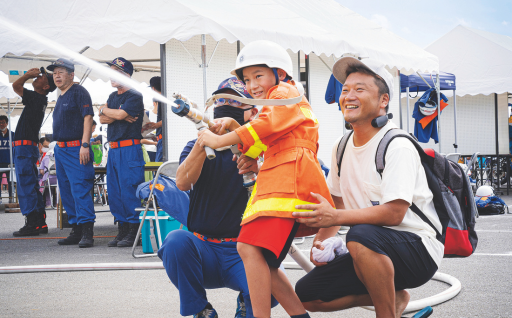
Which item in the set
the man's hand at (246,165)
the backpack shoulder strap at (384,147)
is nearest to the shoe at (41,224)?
the man's hand at (246,165)

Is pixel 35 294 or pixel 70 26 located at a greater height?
pixel 70 26

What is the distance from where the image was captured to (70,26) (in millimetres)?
6301

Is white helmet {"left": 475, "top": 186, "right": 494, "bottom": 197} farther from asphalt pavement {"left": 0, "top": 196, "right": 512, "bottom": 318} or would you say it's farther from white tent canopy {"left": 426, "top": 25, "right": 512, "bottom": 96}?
white tent canopy {"left": 426, "top": 25, "right": 512, "bottom": 96}

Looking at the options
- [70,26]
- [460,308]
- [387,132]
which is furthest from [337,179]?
[70,26]

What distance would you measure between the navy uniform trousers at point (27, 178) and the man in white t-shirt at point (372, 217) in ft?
18.6

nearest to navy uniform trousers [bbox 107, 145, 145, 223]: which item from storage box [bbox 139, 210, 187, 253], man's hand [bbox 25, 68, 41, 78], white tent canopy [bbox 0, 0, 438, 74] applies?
storage box [bbox 139, 210, 187, 253]

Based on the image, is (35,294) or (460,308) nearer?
(460,308)

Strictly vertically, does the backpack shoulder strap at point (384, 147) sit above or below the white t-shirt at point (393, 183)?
above

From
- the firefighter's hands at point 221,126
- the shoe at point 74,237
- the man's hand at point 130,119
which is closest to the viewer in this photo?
the firefighter's hands at point 221,126

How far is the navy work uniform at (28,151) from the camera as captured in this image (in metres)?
7.11

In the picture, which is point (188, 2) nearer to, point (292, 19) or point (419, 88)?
point (292, 19)

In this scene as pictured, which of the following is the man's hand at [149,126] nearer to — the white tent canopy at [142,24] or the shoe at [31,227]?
the white tent canopy at [142,24]

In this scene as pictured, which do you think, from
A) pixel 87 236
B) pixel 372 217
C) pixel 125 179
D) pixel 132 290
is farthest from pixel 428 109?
pixel 372 217

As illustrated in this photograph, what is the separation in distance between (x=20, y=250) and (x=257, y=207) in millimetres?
4658
